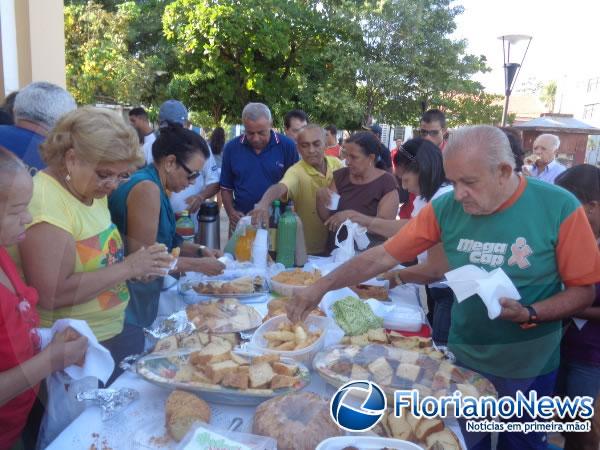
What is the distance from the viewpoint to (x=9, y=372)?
1245 millimetres

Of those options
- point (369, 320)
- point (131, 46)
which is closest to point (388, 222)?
point (369, 320)

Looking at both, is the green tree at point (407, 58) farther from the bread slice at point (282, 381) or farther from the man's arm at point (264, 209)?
the bread slice at point (282, 381)

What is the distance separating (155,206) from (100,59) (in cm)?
1035

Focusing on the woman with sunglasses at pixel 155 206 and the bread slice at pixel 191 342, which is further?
the woman with sunglasses at pixel 155 206

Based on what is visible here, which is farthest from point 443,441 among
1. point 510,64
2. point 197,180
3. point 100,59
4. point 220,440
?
point 100,59

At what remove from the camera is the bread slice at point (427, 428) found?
4.06ft

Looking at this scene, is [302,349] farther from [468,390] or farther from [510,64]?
[510,64]

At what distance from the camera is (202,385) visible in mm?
1344

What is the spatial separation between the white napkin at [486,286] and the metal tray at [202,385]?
59cm

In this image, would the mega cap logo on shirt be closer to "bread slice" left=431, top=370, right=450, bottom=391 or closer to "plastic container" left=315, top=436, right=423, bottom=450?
"bread slice" left=431, top=370, right=450, bottom=391

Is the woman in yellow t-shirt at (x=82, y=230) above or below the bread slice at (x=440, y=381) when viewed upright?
above

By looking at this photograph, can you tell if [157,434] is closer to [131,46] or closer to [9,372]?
[9,372]

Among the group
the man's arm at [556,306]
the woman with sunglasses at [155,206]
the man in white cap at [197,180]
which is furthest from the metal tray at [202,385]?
the man in white cap at [197,180]

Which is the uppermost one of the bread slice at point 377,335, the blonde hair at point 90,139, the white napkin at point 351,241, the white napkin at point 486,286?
the blonde hair at point 90,139
